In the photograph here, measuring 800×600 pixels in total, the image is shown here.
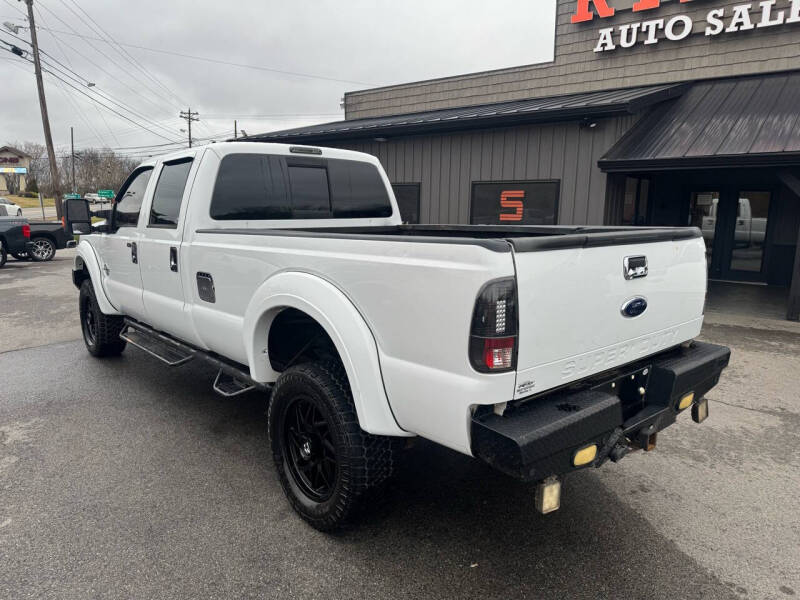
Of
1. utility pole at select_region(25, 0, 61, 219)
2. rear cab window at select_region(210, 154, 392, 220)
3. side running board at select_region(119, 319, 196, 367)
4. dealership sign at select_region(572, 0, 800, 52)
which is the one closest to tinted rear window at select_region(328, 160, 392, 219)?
rear cab window at select_region(210, 154, 392, 220)

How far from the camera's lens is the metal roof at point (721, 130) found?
7.63m

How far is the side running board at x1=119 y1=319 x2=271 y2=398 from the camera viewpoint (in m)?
3.57

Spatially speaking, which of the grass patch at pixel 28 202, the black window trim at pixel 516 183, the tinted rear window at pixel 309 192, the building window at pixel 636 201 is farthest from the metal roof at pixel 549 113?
the grass patch at pixel 28 202

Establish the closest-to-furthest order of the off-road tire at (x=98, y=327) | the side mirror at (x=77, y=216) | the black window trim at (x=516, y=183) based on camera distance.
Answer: the side mirror at (x=77, y=216), the off-road tire at (x=98, y=327), the black window trim at (x=516, y=183)

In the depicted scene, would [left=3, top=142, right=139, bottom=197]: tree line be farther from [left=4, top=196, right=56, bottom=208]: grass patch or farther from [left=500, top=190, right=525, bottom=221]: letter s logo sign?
[left=500, top=190, right=525, bottom=221]: letter s logo sign

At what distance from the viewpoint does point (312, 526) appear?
2.88 metres

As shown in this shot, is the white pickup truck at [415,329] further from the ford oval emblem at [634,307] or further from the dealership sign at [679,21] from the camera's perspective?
the dealership sign at [679,21]

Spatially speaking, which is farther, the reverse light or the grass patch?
the grass patch

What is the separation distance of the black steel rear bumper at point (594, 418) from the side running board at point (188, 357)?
169 cm

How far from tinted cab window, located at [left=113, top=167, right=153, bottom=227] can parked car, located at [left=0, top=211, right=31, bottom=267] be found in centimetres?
1264

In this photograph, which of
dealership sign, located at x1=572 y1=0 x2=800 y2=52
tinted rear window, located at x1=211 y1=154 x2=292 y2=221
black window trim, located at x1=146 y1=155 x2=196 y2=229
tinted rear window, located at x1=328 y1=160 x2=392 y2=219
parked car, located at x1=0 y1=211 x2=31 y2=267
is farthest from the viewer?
parked car, located at x1=0 y1=211 x2=31 y2=267

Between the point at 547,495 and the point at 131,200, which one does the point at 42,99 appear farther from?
the point at 547,495

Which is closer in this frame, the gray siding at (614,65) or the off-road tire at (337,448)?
the off-road tire at (337,448)

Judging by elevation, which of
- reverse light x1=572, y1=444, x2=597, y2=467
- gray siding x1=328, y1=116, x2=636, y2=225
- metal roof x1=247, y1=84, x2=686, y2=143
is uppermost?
metal roof x1=247, y1=84, x2=686, y2=143
